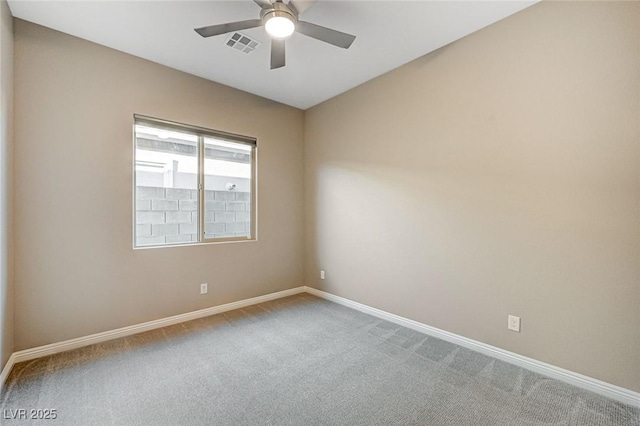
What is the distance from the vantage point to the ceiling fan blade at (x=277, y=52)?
2109 millimetres

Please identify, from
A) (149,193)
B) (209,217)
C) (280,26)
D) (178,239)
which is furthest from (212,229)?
(280,26)

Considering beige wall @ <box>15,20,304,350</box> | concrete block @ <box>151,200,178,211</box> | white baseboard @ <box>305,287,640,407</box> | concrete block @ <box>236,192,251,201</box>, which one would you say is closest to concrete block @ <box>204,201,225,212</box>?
concrete block @ <box>236,192,251,201</box>

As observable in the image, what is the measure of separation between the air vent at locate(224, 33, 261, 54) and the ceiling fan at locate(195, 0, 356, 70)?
0.58 meters

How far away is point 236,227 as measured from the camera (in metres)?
3.65

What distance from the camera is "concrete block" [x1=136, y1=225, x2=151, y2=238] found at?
114 inches

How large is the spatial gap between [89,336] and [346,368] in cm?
232

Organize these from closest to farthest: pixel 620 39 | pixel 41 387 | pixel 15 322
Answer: pixel 620 39
pixel 41 387
pixel 15 322

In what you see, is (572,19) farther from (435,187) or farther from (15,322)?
(15,322)

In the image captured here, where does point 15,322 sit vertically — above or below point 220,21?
below

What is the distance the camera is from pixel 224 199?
11.6 feet

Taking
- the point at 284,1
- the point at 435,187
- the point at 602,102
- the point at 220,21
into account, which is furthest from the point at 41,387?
the point at 602,102

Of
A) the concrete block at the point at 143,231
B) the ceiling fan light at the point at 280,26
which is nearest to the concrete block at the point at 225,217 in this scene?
the concrete block at the point at 143,231

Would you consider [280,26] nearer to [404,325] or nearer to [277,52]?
[277,52]

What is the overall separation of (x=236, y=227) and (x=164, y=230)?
839mm
